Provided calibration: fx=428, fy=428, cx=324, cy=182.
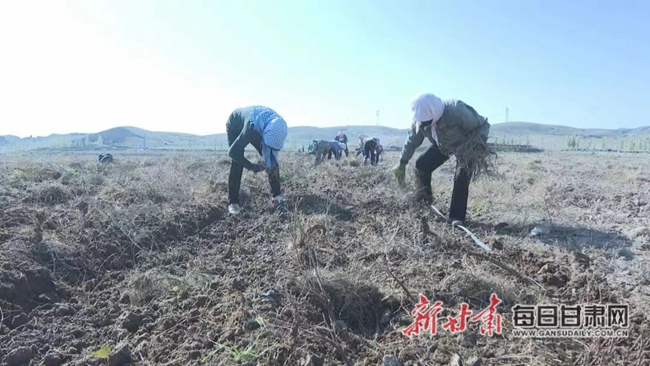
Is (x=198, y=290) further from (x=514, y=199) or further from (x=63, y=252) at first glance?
(x=514, y=199)

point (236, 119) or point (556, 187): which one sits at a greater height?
point (236, 119)

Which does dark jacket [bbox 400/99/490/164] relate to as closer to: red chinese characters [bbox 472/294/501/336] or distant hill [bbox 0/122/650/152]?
red chinese characters [bbox 472/294/501/336]

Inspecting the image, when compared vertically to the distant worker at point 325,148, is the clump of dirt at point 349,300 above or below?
below

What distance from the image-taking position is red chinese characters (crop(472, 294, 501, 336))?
6.95ft

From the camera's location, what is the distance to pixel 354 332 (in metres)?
2.30

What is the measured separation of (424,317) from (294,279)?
0.81m

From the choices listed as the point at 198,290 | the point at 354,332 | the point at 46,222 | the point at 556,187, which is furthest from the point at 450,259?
the point at 556,187

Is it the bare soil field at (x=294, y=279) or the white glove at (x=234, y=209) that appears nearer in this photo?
the bare soil field at (x=294, y=279)

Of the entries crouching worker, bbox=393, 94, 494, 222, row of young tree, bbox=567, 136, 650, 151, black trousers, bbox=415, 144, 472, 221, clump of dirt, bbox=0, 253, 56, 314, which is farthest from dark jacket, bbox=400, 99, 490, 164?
row of young tree, bbox=567, 136, 650, 151

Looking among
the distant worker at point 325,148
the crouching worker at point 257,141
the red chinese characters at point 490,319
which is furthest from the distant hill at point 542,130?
the red chinese characters at point 490,319

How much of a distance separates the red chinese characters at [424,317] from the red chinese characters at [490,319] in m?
0.20

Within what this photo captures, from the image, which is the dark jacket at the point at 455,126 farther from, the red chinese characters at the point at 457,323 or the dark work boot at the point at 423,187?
the red chinese characters at the point at 457,323

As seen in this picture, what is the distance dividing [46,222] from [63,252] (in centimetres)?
77

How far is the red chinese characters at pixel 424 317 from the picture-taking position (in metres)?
2.13
